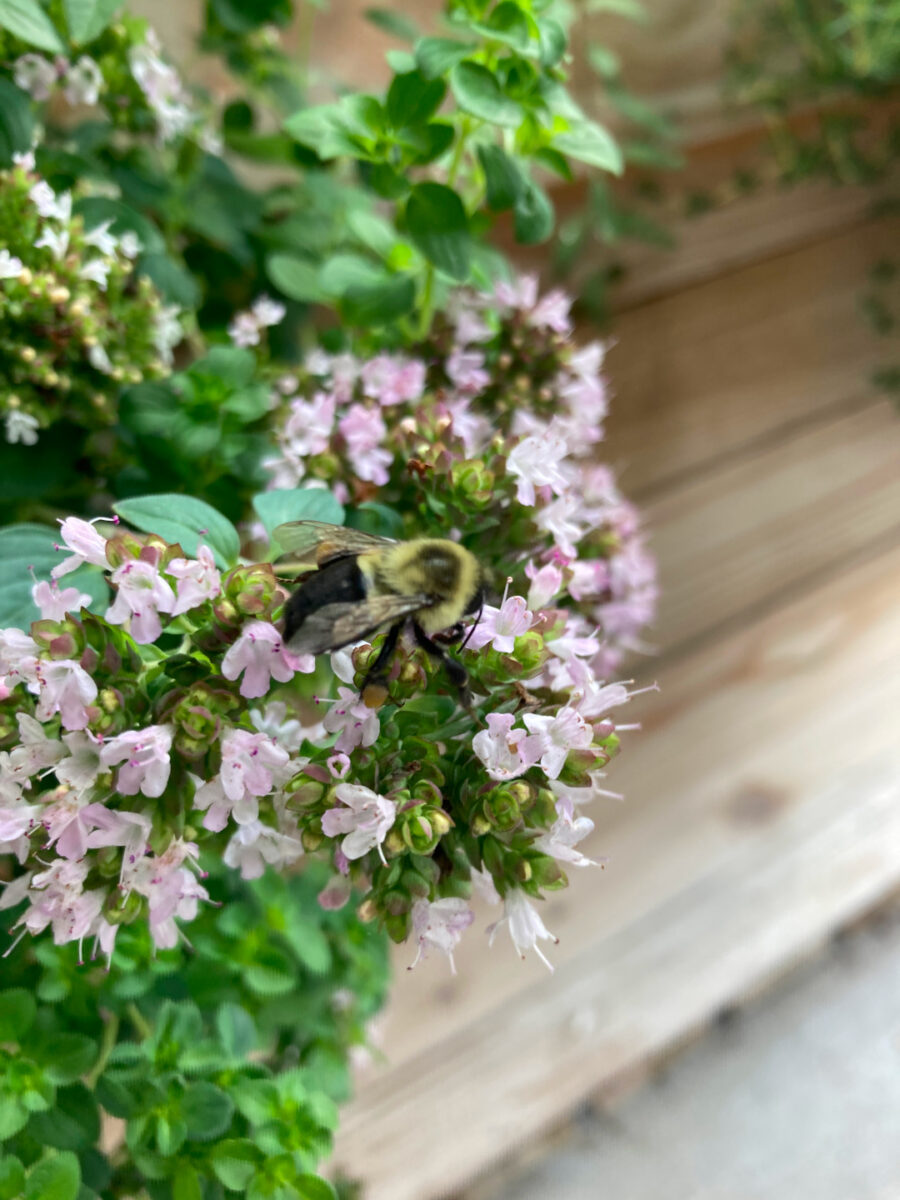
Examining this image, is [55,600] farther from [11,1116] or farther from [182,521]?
[11,1116]

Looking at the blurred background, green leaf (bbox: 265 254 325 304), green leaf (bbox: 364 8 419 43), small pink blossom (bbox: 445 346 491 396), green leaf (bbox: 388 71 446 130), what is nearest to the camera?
green leaf (bbox: 388 71 446 130)

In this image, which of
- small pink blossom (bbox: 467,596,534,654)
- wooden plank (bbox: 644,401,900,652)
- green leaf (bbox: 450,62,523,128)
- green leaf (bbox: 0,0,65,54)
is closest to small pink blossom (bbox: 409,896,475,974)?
small pink blossom (bbox: 467,596,534,654)

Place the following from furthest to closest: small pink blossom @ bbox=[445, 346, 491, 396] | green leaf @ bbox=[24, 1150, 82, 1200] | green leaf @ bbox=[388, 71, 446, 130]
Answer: small pink blossom @ bbox=[445, 346, 491, 396] < green leaf @ bbox=[388, 71, 446, 130] < green leaf @ bbox=[24, 1150, 82, 1200]

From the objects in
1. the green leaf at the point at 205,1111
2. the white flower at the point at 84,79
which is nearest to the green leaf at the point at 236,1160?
the green leaf at the point at 205,1111

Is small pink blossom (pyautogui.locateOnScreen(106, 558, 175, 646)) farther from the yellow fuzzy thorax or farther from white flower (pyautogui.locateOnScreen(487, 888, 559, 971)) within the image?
white flower (pyautogui.locateOnScreen(487, 888, 559, 971))

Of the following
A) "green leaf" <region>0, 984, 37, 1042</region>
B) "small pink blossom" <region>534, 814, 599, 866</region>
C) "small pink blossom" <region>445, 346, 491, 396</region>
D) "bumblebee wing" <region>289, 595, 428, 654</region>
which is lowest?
"green leaf" <region>0, 984, 37, 1042</region>

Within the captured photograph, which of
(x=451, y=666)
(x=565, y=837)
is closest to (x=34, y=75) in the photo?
(x=451, y=666)

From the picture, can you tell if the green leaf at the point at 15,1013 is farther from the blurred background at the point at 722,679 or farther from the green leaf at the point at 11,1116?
the blurred background at the point at 722,679
